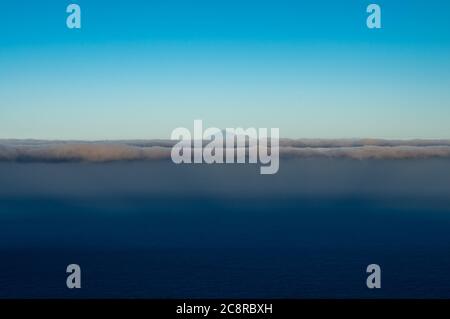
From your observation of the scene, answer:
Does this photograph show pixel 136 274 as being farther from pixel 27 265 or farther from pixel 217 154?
pixel 217 154

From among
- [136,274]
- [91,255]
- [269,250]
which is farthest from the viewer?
[269,250]
